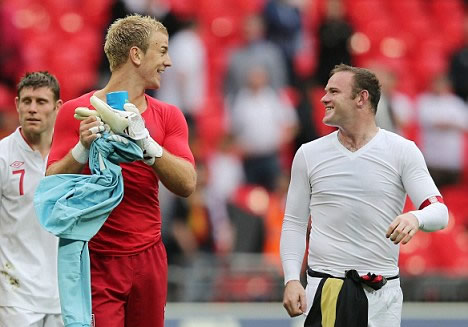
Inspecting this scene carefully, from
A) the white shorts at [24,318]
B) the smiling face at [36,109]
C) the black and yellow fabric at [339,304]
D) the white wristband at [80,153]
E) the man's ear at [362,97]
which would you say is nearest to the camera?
the white wristband at [80,153]

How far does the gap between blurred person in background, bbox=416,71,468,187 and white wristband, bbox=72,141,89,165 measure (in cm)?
788

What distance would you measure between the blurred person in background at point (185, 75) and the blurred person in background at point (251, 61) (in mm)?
330

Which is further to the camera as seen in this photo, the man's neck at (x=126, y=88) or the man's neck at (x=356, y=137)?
the man's neck at (x=356, y=137)

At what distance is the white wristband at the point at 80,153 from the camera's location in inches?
204

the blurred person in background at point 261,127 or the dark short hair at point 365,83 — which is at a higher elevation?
the dark short hair at point 365,83

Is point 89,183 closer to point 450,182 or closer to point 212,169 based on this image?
point 212,169

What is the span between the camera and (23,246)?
6109 mm

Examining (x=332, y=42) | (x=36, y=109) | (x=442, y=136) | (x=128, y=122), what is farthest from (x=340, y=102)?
(x=442, y=136)

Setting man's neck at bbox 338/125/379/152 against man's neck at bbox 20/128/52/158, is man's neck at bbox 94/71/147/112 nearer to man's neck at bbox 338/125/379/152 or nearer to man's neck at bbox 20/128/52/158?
man's neck at bbox 20/128/52/158

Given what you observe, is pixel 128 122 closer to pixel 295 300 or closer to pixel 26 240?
pixel 295 300

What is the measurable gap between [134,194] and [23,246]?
0.94 m

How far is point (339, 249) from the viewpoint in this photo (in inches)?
219

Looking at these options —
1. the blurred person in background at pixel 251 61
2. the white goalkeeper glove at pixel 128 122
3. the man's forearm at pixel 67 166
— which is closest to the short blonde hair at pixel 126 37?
the white goalkeeper glove at pixel 128 122

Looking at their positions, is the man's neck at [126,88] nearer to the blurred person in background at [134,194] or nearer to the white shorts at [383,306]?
the blurred person in background at [134,194]
